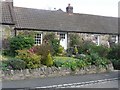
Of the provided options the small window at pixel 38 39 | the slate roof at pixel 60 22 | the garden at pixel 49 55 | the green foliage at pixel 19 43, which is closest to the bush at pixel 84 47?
the garden at pixel 49 55

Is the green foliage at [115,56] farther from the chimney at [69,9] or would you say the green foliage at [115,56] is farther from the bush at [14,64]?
the chimney at [69,9]

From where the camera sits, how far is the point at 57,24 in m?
31.6

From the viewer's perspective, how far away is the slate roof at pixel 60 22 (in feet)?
96.3

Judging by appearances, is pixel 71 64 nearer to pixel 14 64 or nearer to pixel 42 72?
pixel 42 72

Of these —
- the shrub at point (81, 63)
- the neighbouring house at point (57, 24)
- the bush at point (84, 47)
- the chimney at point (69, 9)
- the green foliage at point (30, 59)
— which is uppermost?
the chimney at point (69, 9)

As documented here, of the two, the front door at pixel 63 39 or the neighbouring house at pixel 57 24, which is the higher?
the neighbouring house at pixel 57 24

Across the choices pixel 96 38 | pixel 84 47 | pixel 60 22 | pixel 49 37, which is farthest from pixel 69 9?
pixel 49 37

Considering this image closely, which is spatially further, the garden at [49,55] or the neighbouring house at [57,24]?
the neighbouring house at [57,24]

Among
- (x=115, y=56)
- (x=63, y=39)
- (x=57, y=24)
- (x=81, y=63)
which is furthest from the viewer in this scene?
(x=57, y=24)

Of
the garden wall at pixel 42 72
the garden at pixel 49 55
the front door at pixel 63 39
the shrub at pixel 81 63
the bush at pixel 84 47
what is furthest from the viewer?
the front door at pixel 63 39

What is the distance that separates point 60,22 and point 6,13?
22.9ft

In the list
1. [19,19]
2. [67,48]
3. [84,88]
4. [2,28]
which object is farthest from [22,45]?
[84,88]

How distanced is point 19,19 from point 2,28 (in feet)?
12.2

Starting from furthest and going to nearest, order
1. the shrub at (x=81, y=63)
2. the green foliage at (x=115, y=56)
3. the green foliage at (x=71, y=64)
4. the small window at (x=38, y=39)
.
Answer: the small window at (x=38, y=39) < the green foliage at (x=115, y=56) < the shrub at (x=81, y=63) < the green foliage at (x=71, y=64)
